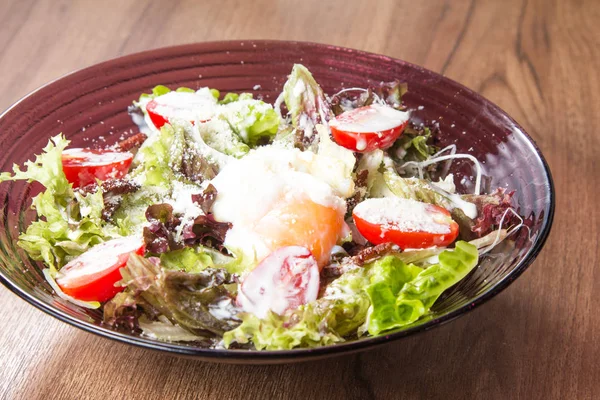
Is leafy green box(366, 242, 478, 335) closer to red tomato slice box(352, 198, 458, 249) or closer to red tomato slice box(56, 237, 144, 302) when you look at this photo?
red tomato slice box(352, 198, 458, 249)

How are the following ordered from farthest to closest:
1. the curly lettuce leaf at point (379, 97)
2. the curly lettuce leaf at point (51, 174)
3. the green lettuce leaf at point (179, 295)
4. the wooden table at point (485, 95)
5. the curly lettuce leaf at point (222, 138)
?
the curly lettuce leaf at point (379, 97), the curly lettuce leaf at point (222, 138), the curly lettuce leaf at point (51, 174), the wooden table at point (485, 95), the green lettuce leaf at point (179, 295)

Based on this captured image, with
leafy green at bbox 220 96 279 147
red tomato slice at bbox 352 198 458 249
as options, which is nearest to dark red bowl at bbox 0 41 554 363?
red tomato slice at bbox 352 198 458 249

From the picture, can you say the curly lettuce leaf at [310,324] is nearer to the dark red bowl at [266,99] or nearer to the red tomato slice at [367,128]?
the dark red bowl at [266,99]

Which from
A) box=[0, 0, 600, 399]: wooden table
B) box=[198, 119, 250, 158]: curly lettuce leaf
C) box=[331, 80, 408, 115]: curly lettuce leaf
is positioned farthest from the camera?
box=[331, 80, 408, 115]: curly lettuce leaf

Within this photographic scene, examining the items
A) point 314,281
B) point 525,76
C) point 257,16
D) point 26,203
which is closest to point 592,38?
point 525,76

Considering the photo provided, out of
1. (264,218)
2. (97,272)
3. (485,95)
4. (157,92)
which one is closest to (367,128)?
(264,218)

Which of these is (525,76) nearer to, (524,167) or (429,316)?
(524,167)

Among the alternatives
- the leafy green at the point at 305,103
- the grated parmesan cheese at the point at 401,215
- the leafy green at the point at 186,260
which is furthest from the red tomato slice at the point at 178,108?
the grated parmesan cheese at the point at 401,215

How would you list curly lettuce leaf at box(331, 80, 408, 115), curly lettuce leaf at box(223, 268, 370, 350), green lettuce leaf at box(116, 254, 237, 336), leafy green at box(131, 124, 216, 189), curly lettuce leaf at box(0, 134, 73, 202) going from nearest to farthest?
curly lettuce leaf at box(223, 268, 370, 350), green lettuce leaf at box(116, 254, 237, 336), curly lettuce leaf at box(0, 134, 73, 202), leafy green at box(131, 124, 216, 189), curly lettuce leaf at box(331, 80, 408, 115)
